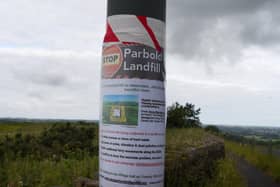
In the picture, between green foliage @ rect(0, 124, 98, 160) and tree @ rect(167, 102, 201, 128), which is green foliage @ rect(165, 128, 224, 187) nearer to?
green foliage @ rect(0, 124, 98, 160)

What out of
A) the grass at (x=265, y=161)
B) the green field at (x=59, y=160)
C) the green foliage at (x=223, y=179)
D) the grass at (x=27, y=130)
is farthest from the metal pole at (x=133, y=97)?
the grass at (x=27, y=130)

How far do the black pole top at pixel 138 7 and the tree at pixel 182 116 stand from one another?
47.5 ft

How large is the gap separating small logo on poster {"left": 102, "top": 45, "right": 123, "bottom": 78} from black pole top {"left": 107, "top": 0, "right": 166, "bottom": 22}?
46 cm

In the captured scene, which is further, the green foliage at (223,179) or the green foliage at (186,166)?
the green foliage at (223,179)

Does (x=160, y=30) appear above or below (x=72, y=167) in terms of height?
above

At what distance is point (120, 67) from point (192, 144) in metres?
5.31

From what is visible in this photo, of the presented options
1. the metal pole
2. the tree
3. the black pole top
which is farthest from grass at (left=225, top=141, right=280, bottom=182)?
the black pole top

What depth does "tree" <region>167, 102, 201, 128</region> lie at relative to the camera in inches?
756

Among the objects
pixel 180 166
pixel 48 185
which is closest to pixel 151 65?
pixel 180 166

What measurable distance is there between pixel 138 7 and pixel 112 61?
28.9 inches

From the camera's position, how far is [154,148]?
4688mm

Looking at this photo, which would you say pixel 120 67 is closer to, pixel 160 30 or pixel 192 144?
pixel 160 30

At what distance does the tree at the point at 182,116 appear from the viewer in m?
19.2

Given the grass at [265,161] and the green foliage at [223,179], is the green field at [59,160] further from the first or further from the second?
the grass at [265,161]
